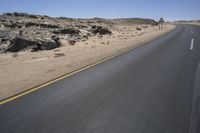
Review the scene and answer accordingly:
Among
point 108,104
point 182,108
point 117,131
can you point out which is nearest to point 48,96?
point 108,104

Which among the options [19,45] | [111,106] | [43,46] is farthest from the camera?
[19,45]

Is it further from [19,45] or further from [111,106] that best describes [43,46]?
[111,106]

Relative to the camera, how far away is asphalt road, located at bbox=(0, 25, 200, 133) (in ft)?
13.5

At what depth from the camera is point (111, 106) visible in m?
5.17

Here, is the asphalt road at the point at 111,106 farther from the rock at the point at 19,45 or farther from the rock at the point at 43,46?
the rock at the point at 19,45

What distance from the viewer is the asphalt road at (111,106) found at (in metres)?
4.12

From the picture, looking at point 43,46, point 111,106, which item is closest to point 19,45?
point 43,46

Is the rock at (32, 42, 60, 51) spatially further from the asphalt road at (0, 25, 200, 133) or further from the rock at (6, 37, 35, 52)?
the asphalt road at (0, 25, 200, 133)

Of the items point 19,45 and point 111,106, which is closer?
point 111,106

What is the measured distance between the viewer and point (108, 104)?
5.31m

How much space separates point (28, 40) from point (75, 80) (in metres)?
14.9

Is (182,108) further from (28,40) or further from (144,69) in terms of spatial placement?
(28,40)

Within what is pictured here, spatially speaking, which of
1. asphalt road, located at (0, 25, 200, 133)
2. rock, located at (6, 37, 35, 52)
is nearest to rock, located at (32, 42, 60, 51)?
rock, located at (6, 37, 35, 52)

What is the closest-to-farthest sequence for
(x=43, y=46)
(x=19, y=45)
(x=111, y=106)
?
(x=111, y=106), (x=43, y=46), (x=19, y=45)
